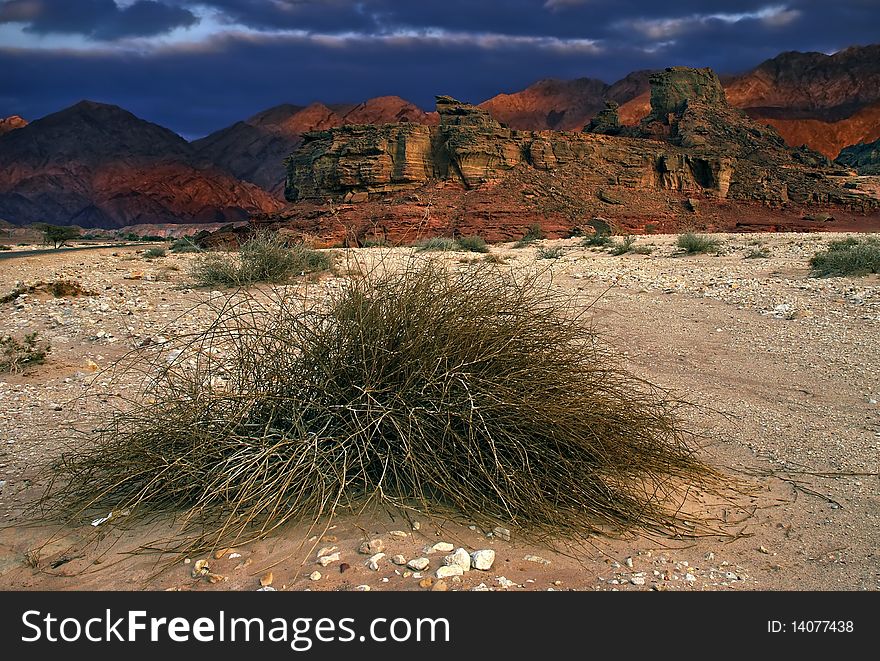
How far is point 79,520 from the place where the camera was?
3340 millimetres

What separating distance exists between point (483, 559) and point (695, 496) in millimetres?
1442

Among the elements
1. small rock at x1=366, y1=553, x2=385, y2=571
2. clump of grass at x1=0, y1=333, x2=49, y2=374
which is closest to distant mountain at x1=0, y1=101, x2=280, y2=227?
clump of grass at x1=0, y1=333, x2=49, y2=374

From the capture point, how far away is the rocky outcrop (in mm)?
61625

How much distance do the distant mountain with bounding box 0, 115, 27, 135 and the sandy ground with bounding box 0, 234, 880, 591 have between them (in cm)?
12245

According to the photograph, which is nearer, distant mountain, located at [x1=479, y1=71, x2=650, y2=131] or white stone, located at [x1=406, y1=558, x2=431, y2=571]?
white stone, located at [x1=406, y1=558, x2=431, y2=571]

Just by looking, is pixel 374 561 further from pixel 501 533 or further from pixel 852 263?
pixel 852 263

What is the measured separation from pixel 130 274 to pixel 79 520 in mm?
11554

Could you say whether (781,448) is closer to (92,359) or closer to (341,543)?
(341,543)

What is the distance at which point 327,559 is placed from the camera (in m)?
2.79

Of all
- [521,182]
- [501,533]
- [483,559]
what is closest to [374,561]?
[483,559]

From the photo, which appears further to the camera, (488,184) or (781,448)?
(488,184)

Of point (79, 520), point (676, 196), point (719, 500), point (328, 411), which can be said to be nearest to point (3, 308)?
point (79, 520)

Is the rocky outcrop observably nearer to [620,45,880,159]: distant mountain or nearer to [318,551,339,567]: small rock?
[620,45,880,159]: distant mountain
